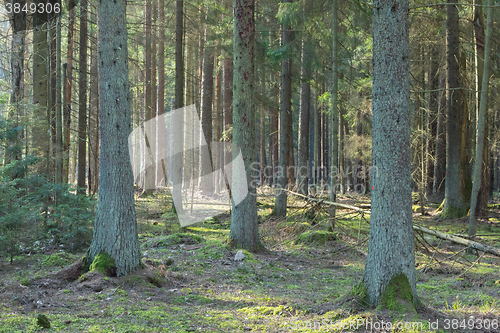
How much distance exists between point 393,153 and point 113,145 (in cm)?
399

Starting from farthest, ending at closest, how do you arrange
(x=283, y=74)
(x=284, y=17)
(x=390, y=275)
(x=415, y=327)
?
1. (x=283, y=74)
2. (x=284, y=17)
3. (x=390, y=275)
4. (x=415, y=327)

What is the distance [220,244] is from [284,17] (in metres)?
7.25

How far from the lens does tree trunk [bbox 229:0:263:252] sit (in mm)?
8016

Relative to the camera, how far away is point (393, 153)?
409cm

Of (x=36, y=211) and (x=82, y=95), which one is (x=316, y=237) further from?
(x=82, y=95)

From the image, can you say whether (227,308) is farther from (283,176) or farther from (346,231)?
(283,176)

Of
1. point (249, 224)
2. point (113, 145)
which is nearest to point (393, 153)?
point (113, 145)

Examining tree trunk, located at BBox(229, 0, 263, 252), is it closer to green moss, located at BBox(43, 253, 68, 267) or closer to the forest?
the forest

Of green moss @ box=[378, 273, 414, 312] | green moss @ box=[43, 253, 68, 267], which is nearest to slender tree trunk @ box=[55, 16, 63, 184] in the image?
green moss @ box=[43, 253, 68, 267]

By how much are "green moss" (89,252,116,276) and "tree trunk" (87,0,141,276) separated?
61 millimetres

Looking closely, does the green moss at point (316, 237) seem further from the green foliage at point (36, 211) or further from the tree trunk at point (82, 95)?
the tree trunk at point (82, 95)

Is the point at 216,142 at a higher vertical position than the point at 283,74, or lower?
lower

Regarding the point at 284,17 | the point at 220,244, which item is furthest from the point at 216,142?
the point at 220,244

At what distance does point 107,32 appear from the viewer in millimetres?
5574
